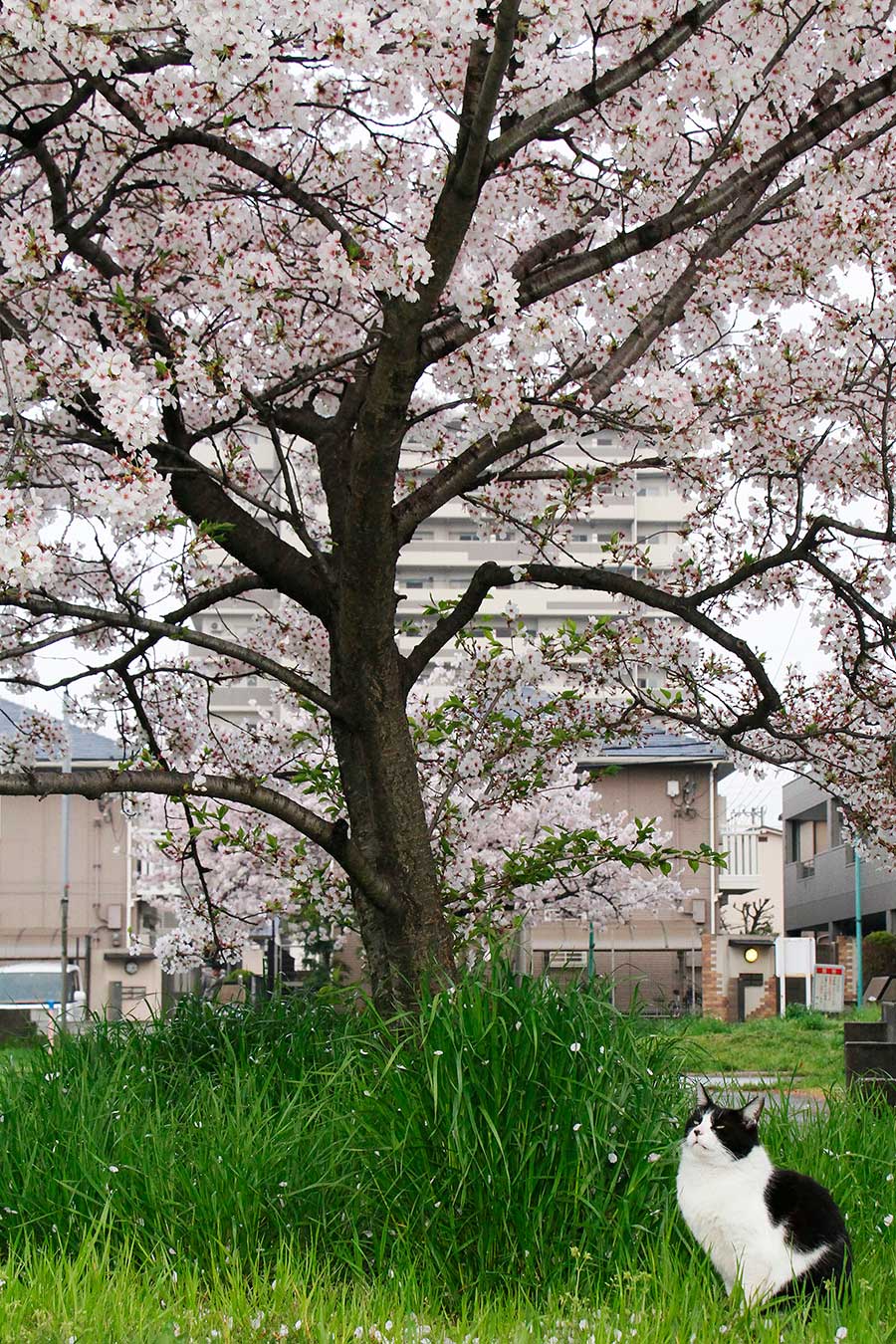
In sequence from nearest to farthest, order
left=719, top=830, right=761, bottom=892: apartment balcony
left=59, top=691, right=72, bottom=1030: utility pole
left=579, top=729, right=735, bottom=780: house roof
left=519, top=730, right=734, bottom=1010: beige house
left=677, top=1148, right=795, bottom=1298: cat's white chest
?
left=677, top=1148, right=795, bottom=1298: cat's white chest → left=59, top=691, right=72, bottom=1030: utility pole → left=579, top=729, right=735, bottom=780: house roof → left=519, top=730, right=734, bottom=1010: beige house → left=719, top=830, right=761, bottom=892: apartment balcony

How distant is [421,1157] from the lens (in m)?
4.88

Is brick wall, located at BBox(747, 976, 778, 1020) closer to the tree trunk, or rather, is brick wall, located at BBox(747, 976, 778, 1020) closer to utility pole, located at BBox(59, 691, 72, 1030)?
utility pole, located at BBox(59, 691, 72, 1030)

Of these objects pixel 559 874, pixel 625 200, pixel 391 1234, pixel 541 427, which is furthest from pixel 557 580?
pixel 391 1234

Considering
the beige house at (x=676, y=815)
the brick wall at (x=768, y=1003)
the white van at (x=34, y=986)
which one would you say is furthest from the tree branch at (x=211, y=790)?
the white van at (x=34, y=986)

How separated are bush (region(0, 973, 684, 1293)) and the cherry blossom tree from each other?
4.01ft

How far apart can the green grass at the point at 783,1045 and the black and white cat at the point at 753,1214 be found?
276 inches

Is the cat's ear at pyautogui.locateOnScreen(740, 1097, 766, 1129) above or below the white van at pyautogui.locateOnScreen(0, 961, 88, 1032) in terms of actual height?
above

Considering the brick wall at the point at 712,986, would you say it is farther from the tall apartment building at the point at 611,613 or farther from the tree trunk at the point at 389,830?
the tree trunk at the point at 389,830

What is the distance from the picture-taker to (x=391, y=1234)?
4.91 m

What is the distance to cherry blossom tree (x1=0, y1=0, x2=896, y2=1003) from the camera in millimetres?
5527

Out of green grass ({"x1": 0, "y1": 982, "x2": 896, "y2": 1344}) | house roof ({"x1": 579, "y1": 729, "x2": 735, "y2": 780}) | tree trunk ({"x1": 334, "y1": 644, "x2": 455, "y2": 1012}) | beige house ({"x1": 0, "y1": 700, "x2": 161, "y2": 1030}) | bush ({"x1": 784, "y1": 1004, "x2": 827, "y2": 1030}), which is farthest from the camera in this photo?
beige house ({"x1": 0, "y1": 700, "x2": 161, "y2": 1030})

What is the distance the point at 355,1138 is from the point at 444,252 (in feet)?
11.2

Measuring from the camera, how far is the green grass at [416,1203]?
412cm

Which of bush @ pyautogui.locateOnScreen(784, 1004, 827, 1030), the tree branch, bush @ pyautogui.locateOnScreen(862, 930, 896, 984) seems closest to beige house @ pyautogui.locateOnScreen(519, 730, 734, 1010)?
bush @ pyautogui.locateOnScreen(784, 1004, 827, 1030)
